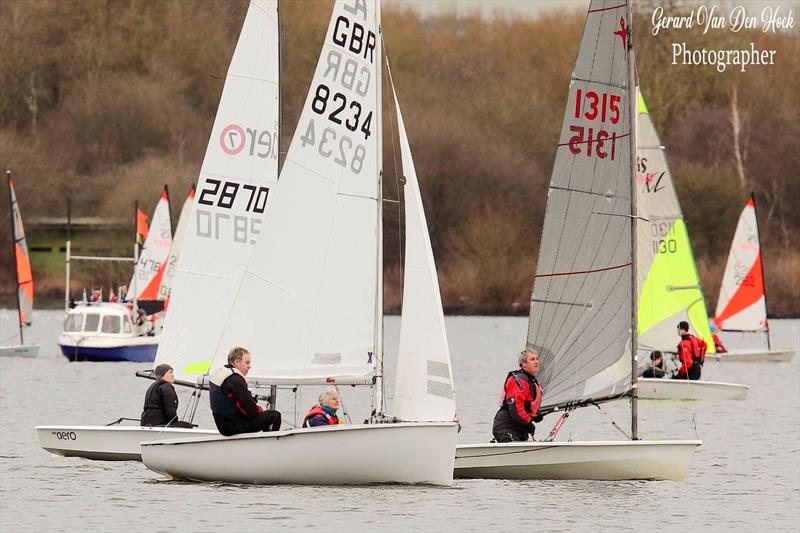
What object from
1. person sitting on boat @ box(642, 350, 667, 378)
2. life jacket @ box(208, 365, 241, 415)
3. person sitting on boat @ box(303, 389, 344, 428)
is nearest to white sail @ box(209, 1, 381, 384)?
person sitting on boat @ box(303, 389, 344, 428)

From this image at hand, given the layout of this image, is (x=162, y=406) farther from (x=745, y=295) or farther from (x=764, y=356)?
(x=745, y=295)

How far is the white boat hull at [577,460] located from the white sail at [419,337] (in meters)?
1.02

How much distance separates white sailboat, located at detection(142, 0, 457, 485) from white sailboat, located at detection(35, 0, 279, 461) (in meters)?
3.12

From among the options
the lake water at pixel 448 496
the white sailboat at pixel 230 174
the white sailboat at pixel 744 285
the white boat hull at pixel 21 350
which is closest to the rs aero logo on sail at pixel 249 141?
the white sailboat at pixel 230 174

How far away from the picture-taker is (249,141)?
801 inches

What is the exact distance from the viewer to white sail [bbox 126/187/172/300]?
39031mm

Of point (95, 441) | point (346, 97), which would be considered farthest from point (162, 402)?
point (346, 97)

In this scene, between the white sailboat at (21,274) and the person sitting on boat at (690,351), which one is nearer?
the person sitting on boat at (690,351)

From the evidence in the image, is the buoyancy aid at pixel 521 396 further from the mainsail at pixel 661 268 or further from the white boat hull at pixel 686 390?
the mainsail at pixel 661 268

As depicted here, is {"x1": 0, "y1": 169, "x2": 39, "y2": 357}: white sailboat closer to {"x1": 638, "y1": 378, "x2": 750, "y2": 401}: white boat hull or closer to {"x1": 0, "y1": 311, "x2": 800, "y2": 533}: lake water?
{"x1": 0, "y1": 311, "x2": 800, "y2": 533}: lake water

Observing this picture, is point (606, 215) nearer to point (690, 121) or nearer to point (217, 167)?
point (217, 167)

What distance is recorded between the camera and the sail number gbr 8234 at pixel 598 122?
17.0m

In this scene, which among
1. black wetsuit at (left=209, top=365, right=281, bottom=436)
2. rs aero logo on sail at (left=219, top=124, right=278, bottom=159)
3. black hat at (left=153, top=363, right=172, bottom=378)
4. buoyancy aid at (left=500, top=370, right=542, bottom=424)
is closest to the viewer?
black wetsuit at (left=209, top=365, right=281, bottom=436)

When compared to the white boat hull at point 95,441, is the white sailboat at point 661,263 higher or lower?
higher
